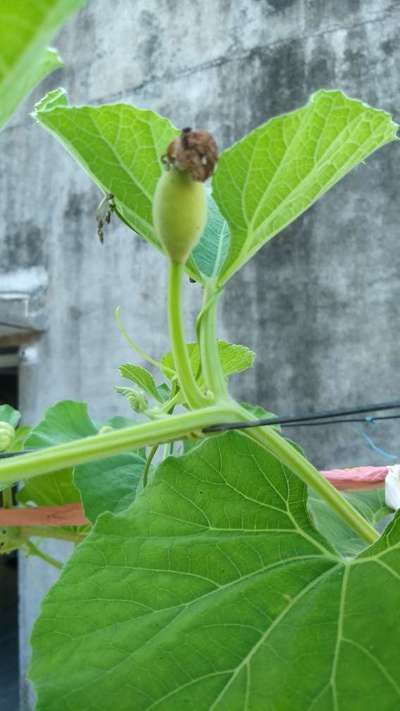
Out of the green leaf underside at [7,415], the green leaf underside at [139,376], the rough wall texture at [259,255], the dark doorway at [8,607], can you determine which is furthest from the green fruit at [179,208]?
the dark doorway at [8,607]

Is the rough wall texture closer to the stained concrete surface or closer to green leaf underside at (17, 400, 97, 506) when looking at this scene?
the stained concrete surface

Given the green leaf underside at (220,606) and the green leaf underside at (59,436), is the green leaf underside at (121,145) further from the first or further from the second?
the green leaf underside at (59,436)

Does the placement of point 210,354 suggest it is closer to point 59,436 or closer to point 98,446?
point 98,446

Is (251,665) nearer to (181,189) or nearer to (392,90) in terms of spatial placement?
(181,189)

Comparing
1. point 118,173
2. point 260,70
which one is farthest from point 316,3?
point 118,173

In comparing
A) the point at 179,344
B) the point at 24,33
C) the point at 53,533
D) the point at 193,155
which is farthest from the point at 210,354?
the point at 53,533

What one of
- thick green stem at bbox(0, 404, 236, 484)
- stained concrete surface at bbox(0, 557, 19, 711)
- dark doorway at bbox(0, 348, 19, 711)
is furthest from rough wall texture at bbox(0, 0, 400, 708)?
thick green stem at bbox(0, 404, 236, 484)
